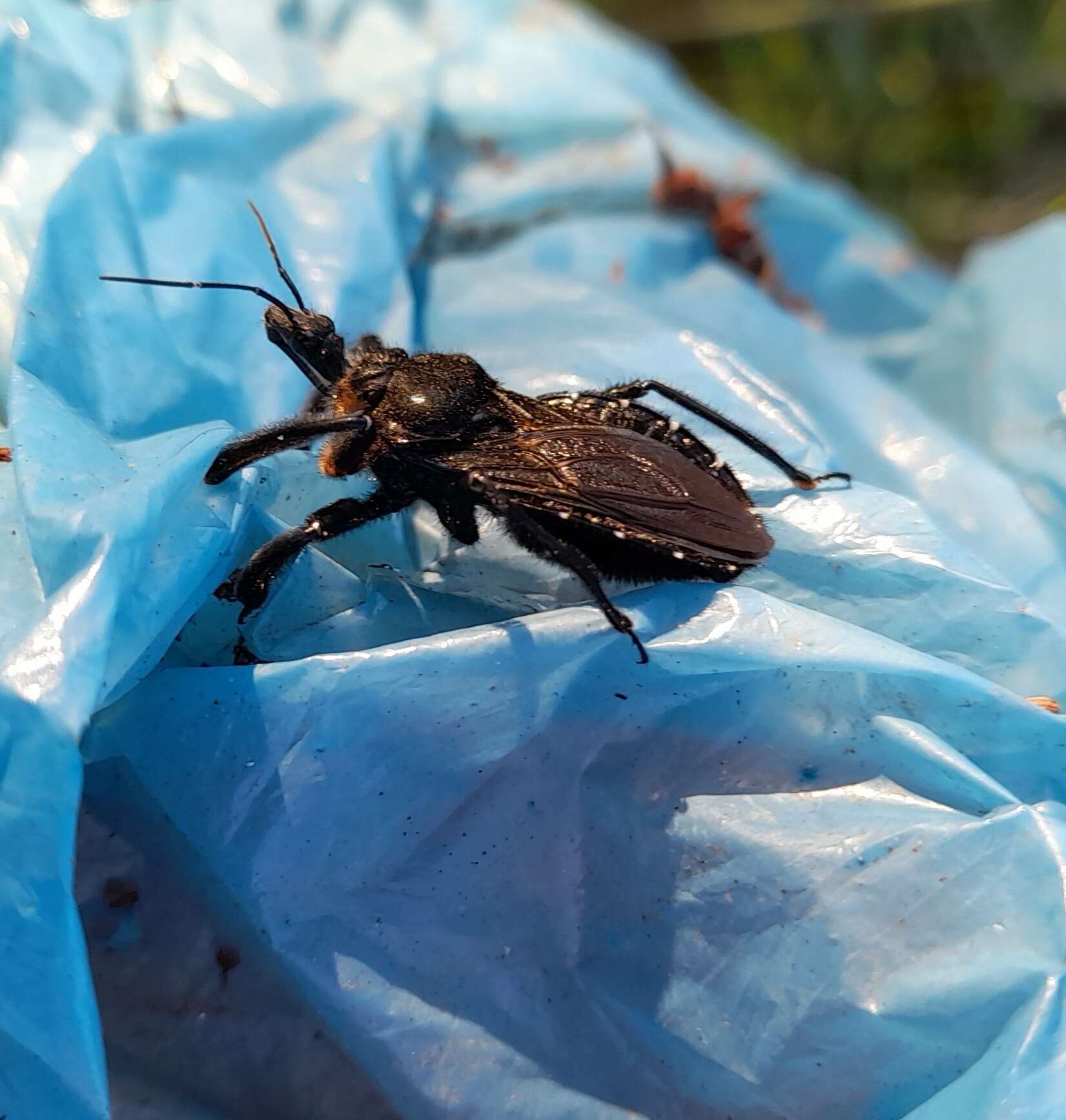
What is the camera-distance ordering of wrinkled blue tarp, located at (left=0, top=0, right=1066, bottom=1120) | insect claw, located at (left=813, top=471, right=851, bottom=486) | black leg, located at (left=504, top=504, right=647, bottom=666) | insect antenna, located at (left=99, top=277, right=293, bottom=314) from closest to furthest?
wrinkled blue tarp, located at (left=0, top=0, right=1066, bottom=1120) → black leg, located at (left=504, top=504, right=647, bottom=666) → insect antenna, located at (left=99, top=277, right=293, bottom=314) → insect claw, located at (left=813, top=471, right=851, bottom=486)

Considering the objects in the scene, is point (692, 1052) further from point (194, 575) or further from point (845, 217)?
point (845, 217)

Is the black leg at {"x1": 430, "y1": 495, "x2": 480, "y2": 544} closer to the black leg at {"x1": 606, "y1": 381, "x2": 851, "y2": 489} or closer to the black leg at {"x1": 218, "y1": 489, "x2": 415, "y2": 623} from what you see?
the black leg at {"x1": 218, "y1": 489, "x2": 415, "y2": 623}

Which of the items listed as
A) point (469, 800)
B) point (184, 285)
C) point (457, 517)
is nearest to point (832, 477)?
point (457, 517)

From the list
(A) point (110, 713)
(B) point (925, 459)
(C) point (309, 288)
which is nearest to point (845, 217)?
(B) point (925, 459)

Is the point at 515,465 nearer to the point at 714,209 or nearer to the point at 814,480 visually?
the point at 814,480

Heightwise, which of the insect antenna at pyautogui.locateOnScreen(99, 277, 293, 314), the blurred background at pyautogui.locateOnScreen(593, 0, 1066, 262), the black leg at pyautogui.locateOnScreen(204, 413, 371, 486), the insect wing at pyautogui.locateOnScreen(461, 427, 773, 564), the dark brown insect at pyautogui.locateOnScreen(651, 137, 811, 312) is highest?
the blurred background at pyautogui.locateOnScreen(593, 0, 1066, 262)

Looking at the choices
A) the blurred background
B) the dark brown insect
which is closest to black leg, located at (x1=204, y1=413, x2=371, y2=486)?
the dark brown insect

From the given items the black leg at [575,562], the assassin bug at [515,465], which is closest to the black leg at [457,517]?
the assassin bug at [515,465]
